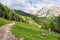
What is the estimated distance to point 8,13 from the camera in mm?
177750

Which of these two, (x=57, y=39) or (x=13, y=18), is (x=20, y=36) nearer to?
(x=57, y=39)

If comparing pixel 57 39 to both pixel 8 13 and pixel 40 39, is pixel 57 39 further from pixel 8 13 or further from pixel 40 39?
pixel 8 13

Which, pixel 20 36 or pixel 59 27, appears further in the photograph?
pixel 59 27

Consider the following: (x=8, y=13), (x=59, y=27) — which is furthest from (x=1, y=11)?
(x=59, y=27)

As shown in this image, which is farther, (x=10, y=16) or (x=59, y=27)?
(x=10, y=16)

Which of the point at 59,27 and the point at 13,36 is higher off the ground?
the point at 13,36

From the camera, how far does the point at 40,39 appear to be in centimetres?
5522

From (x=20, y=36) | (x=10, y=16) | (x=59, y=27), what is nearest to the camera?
(x=20, y=36)

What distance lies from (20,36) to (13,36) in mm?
2107

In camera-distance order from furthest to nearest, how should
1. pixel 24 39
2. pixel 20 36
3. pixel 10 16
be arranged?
pixel 10 16, pixel 20 36, pixel 24 39

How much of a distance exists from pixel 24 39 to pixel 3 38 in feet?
19.8

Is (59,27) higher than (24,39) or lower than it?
lower

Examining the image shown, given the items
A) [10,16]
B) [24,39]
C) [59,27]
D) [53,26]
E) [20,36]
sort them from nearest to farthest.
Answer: [24,39], [20,36], [59,27], [53,26], [10,16]

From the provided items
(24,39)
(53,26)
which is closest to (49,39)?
(24,39)
